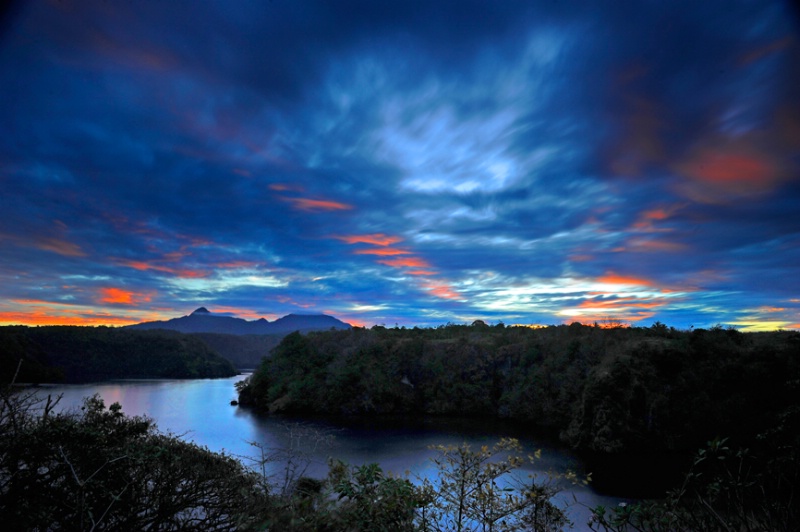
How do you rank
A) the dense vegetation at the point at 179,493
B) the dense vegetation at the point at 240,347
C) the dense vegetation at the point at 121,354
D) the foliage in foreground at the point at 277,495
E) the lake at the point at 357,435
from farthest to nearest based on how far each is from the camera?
the dense vegetation at the point at 240,347, the dense vegetation at the point at 121,354, the lake at the point at 357,435, the dense vegetation at the point at 179,493, the foliage in foreground at the point at 277,495

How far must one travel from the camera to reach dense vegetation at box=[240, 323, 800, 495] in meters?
25.1

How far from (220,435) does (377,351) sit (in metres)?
21.0

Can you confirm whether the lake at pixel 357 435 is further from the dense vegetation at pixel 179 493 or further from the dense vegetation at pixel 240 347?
the dense vegetation at pixel 240 347

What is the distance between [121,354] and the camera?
81125 millimetres

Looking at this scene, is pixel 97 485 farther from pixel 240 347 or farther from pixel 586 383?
pixel 240 347

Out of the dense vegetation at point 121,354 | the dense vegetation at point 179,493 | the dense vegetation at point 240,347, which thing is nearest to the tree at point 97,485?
the dense vegetation at point 179,493

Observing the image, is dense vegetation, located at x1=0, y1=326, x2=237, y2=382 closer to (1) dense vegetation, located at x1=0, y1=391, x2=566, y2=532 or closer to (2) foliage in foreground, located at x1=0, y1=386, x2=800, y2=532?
(1) dense vegetation, located at x1=0, y1=391, x2=566, y2=532

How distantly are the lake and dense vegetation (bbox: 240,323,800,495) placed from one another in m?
2.73

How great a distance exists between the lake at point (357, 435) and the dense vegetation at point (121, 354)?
30.2 m

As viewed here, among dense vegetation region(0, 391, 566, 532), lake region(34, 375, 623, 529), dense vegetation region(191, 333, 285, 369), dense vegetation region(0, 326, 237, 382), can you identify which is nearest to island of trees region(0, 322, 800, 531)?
Result: dense vegetation region(0, 391, 566, 532)

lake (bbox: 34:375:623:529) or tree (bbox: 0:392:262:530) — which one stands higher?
tree (bbox: 0:392:262:530)

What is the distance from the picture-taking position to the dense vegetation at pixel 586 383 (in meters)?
25.1

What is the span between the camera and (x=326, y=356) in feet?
160

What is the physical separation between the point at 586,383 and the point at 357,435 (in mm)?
18078
